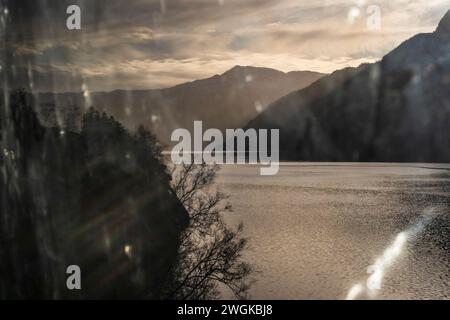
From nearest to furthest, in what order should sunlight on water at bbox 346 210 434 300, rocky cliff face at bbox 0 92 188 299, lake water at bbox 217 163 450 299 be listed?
rocky cliff face at bbox 0 92 188 299, sunlight on water at bbox 346 210 434 300, lake water at bbox 217 163 450 299

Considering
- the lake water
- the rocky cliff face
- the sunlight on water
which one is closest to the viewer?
the rocky cliff face

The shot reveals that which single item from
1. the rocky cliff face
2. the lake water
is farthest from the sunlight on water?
the rocky cliff face

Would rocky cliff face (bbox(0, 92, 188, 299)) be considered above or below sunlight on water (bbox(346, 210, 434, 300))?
above

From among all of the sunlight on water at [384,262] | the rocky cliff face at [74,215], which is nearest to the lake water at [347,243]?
the sunlight on water at [384,262]

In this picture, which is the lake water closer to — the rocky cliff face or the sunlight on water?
the sunlight on water

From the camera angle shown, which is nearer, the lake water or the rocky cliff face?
the rocky cliff face

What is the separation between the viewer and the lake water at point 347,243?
36.3 meters

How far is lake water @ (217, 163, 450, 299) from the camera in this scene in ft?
119

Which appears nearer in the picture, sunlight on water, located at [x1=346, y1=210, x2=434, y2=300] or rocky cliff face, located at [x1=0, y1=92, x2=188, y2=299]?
rocky cliff face, located at [x1=0, y1=92, x2=188, y2=299]

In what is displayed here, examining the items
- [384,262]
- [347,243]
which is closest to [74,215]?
[384,262]

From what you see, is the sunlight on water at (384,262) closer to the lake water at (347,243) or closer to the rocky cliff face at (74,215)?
the lake water at (347,243)

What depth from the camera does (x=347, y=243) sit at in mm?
53531

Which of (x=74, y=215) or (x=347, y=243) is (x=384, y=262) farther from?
(x=74, y=215)
